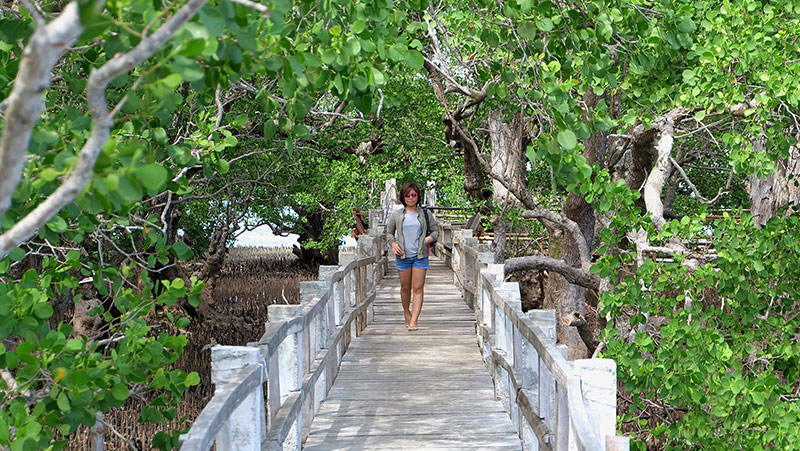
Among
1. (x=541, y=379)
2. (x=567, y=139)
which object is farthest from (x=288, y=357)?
(x=567, y=139)

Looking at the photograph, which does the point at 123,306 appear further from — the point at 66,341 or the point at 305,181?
the point at 305,181

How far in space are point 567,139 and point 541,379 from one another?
74.0 inches

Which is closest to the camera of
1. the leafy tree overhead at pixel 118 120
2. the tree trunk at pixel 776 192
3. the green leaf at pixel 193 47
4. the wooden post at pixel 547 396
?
the leafy tree overhead at pixel 118 120

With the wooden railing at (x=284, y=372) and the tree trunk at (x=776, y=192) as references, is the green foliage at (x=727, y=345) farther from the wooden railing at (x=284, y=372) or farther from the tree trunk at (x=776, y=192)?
the tree trunk at (x=776, y=192)

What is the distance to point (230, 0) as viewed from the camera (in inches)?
81.4

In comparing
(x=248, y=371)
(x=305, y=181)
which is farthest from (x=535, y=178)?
(x=248, y=371)

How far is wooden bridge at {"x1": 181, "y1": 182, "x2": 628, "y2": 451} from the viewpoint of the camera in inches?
150

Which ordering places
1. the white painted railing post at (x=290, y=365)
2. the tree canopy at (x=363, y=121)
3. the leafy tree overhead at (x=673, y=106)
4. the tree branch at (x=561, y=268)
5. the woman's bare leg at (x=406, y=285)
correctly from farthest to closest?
the tree branch at (x=561, y=268) → the woman's bare leg at (x=406, y=285) → the white painted railing post at (x=290, y=365) → the leafy tree overhead at (x=673, y=106) → the tree canopy at (x=363, y=121)

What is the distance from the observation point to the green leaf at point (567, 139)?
3.63m

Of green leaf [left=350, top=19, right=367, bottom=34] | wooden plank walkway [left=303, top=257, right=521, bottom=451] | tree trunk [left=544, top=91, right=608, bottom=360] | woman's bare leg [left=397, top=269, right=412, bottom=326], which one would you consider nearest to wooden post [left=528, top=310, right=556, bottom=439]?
wooden plank walkway [left=303, top=257, right=521, bottom=451]

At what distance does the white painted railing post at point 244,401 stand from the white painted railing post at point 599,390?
161 centimetres

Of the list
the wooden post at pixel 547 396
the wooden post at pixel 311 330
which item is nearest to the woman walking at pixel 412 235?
the wooden post at pixel 311 330

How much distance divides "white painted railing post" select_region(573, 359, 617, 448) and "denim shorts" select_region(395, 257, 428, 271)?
19.0 feet

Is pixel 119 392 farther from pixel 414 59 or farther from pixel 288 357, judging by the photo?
pixel 414 59
